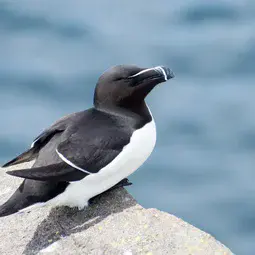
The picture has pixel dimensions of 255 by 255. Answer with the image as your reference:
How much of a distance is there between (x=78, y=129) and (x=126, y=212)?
63cm

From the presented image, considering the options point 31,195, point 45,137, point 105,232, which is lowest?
point 105,232

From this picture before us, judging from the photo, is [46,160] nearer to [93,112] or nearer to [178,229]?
[93,112]

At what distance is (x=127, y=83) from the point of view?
5105mm

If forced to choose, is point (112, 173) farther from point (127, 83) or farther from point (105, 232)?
point (127, 83)

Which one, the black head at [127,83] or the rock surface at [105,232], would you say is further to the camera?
the black head at [127,83]

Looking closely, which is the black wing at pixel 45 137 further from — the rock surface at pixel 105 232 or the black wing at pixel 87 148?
the rock surface at pixel 105 232

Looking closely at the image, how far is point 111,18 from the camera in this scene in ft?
33.4

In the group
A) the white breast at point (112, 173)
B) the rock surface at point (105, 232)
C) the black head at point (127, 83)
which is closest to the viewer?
the rock surface at point (105, 232)

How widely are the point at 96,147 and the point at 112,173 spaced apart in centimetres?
23

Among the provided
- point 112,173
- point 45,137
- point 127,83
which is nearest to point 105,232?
point 112,173

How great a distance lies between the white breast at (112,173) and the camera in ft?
16.3

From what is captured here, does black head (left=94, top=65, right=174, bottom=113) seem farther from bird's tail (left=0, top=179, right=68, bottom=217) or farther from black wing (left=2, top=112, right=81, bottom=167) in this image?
bird's tail (left=0, top=179, right=68, bottom=217)

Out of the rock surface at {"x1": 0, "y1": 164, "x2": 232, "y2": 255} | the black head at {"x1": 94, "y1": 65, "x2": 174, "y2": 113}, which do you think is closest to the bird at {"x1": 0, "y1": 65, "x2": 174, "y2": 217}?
the black head at {"x1": 94, "y1": 65, "x2": 174, "y2": 113}

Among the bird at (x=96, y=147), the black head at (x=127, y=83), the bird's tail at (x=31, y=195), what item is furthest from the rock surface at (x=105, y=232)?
the black head at (x=127, y=83)
